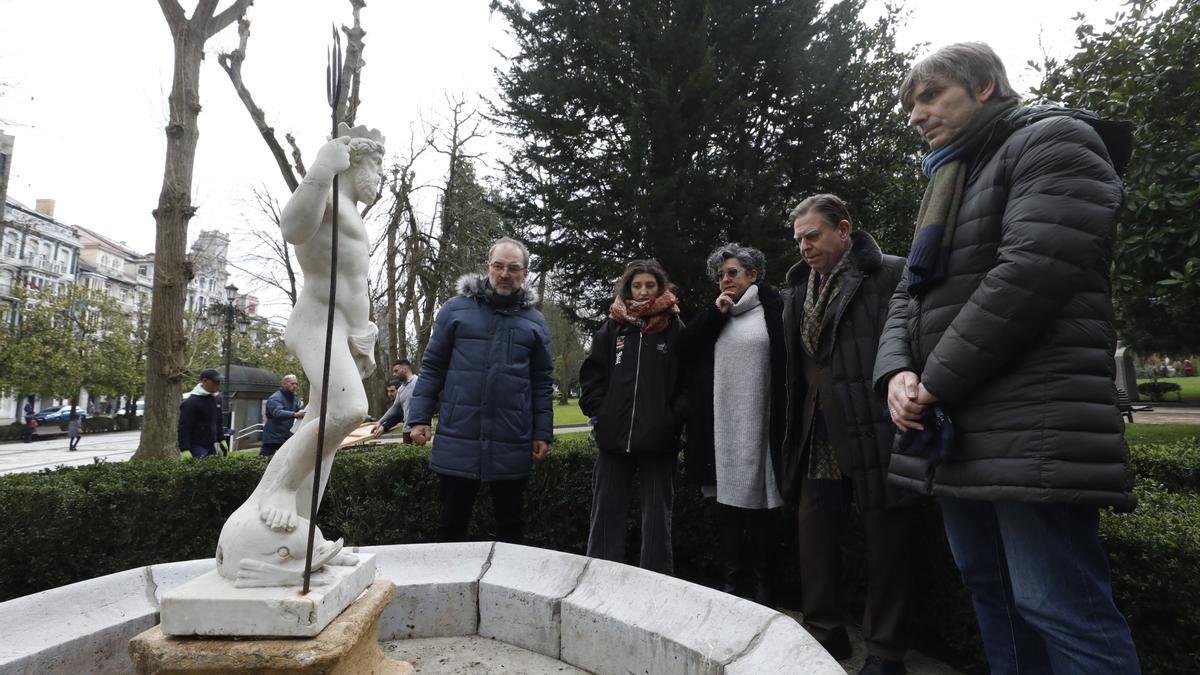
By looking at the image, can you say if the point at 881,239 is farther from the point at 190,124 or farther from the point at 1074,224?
the point at 190,124

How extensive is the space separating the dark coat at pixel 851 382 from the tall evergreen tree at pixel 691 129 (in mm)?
5585

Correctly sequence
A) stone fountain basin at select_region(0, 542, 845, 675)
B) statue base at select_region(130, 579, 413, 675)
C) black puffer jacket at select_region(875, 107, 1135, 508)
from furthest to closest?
stone fountain basin at select_region(0, 542, 845, 675) → statue base at select_region(130, 579, 413, 675) → black puffer jacket at select_region(875, 107, 1135, 508)

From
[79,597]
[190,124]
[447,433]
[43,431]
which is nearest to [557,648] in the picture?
[447,433]

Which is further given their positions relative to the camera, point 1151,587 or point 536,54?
point 536,54

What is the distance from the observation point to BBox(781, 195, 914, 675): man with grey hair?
8.61ft

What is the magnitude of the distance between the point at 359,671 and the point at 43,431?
3948 centimetres

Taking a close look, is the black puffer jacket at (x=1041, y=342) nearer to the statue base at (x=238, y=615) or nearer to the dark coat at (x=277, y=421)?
the statue base at (x=238, y=615)

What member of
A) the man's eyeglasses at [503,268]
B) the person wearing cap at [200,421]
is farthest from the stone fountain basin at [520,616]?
the person wearing cap at [200,421]

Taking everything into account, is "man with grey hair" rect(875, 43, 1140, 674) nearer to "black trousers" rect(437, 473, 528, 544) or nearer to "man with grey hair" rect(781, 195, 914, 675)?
"man with grey hair" rect(781, 195, 914, 675)

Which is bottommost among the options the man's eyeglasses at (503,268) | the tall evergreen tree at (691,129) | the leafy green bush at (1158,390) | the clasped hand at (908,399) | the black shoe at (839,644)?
the black shoe at (839,644)

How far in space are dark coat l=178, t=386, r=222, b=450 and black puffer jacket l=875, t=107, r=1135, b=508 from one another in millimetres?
10087

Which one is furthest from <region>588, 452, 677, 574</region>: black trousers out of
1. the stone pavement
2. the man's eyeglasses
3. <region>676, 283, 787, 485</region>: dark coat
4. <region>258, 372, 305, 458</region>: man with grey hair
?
A: the stone pavement

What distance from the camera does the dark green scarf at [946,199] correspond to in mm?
1841

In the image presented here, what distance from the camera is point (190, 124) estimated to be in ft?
21.6
